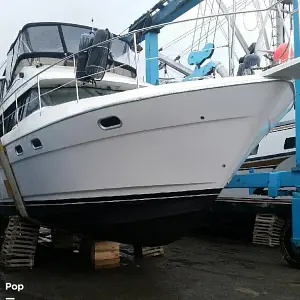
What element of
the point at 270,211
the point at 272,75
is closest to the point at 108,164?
the point at 272,75

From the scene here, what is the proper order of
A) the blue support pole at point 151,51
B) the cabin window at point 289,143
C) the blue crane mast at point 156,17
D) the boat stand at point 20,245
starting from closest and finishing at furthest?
the boat stand at point 20,245
the cabin window at point 289,143
the blue support pole at point 151,51
the blue crane mast at point 156,17

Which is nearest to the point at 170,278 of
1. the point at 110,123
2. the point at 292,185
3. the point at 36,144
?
the point at 292,185

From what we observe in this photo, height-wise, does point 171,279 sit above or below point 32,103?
below

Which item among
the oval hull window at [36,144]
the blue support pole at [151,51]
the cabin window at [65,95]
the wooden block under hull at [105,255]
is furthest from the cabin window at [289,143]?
the oval hull window at [36,144]

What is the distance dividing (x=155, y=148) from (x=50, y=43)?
3618 mm

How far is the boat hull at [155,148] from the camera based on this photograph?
14.6 ft

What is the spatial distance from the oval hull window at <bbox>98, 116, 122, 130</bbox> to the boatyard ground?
1.97 meters

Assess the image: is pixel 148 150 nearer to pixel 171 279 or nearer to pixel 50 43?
pixel 171 279

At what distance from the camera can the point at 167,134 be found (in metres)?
4.54

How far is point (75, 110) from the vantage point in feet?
16.3

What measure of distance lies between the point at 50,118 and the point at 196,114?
1912 mm

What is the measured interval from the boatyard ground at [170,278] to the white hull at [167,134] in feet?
4.04

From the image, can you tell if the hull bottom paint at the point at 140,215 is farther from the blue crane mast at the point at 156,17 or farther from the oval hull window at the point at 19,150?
the blue crane mast at the point at 156,17

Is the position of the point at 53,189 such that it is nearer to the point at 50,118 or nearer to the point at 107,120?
the point at 50,118
